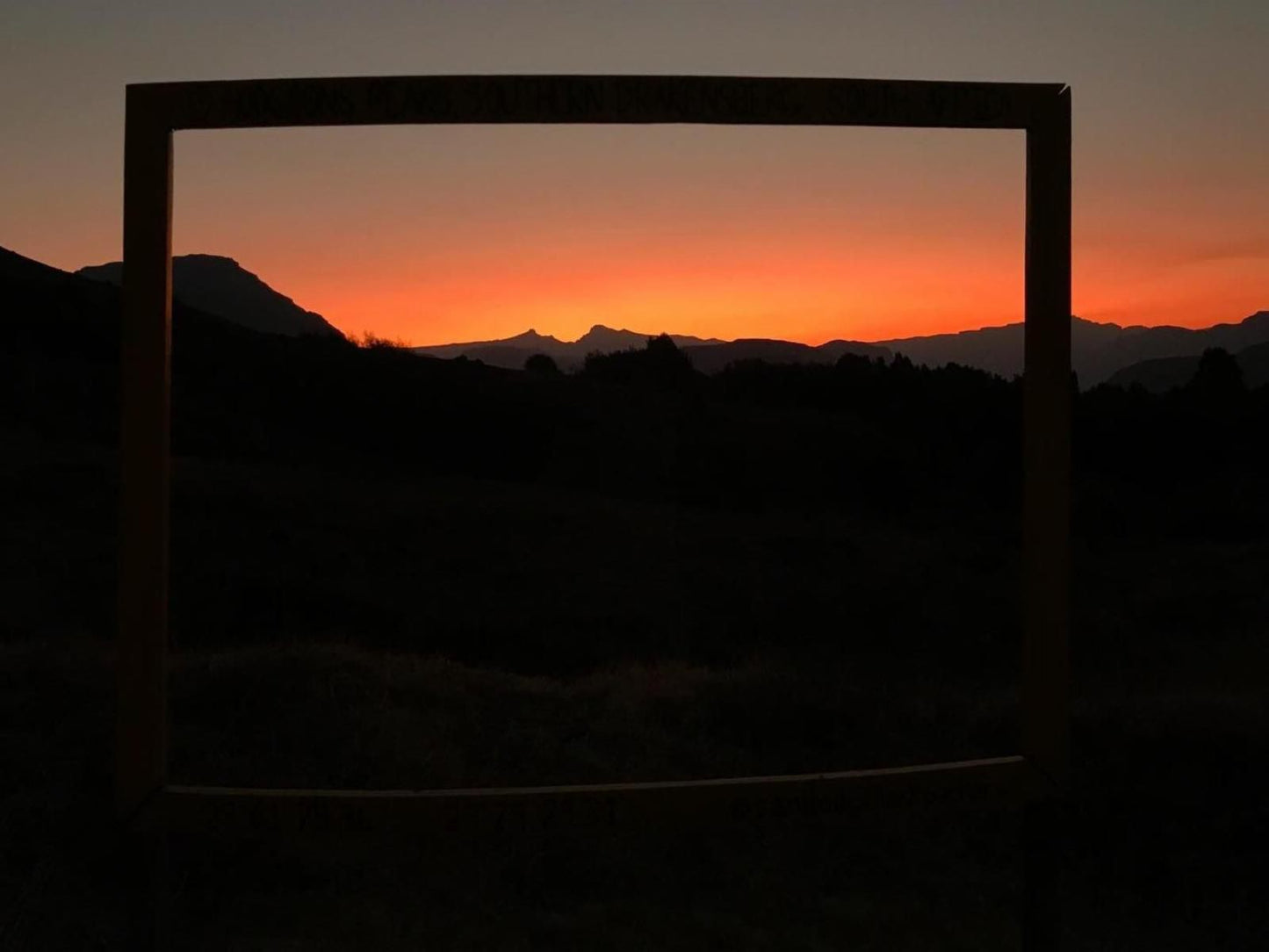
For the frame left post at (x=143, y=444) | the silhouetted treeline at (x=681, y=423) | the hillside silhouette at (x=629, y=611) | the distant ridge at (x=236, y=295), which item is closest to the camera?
the frame left post at (x=143, y=444)

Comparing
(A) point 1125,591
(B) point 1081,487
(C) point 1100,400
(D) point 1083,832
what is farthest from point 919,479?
(D) point 1083,832

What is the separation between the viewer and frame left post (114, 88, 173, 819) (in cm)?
288

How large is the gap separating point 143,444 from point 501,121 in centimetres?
125

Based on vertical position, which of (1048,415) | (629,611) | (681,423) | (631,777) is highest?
(681,423)

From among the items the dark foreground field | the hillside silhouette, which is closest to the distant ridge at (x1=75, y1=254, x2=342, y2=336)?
the hillside silhouette

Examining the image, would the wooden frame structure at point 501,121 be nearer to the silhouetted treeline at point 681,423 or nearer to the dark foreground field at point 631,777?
the dark foreground field at point 631,777

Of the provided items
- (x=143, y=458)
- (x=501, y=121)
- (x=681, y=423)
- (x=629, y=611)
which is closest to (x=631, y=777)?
(x=143, y=458)

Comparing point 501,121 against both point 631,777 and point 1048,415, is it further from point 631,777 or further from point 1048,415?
point 631,777

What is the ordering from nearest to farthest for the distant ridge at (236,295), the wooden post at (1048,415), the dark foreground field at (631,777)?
the wooden post at (1048,415) → the dark foreground field at (631,777) → the distant ridge at (236,295)

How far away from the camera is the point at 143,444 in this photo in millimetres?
2875

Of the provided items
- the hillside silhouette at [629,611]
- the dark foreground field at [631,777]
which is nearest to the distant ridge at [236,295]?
the hillside silhouette at [629,611]

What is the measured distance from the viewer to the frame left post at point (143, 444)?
2.88 m

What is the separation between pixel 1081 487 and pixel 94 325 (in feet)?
105

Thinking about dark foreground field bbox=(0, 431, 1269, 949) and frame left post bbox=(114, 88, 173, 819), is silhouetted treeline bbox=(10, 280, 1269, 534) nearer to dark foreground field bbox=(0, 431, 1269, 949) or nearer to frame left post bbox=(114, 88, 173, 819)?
dark foreground field bbox=(0, 431, 1269, 949)
